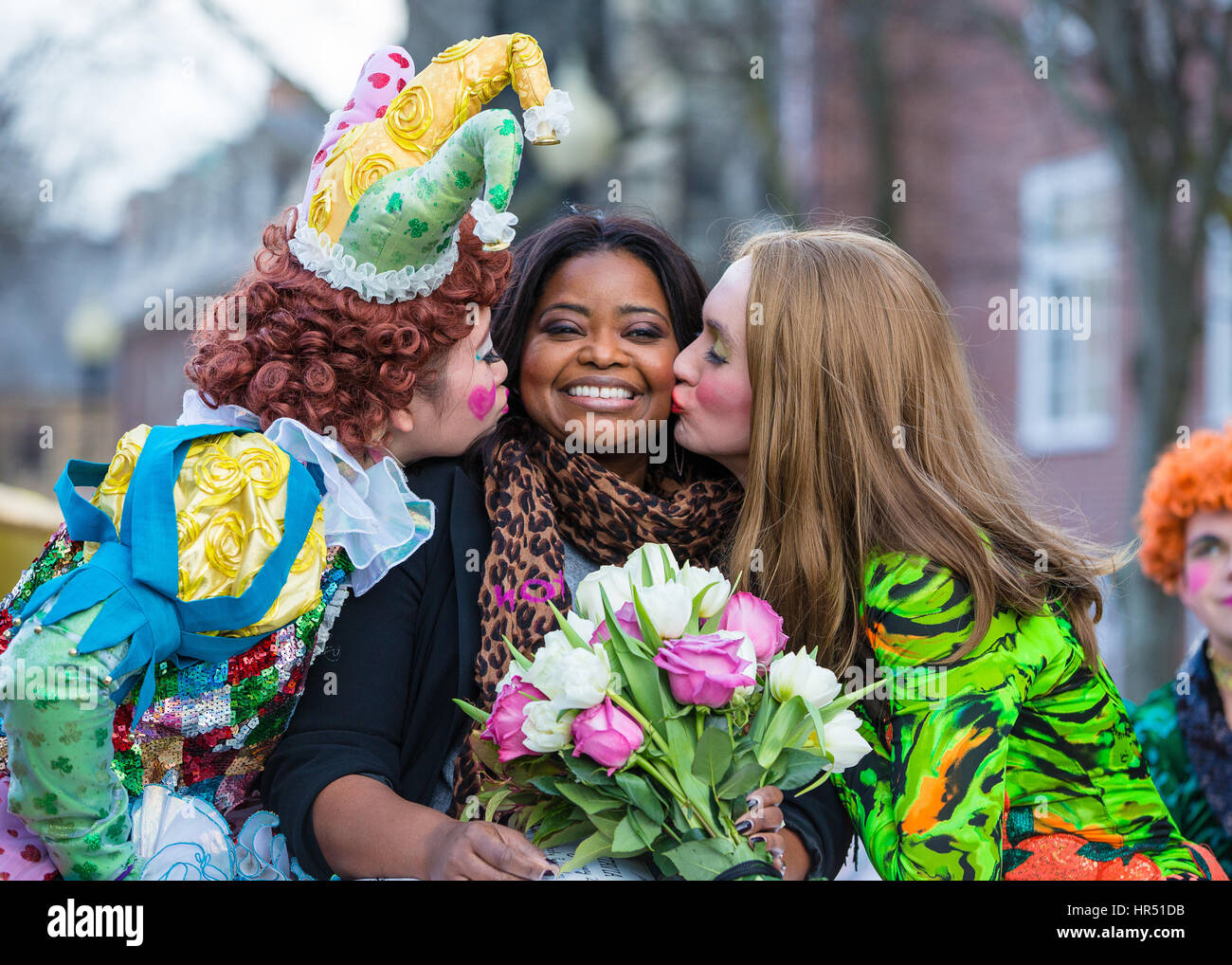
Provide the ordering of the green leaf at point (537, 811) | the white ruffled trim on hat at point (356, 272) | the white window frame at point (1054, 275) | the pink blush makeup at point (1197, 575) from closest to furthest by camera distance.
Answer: the green leaf at point (537, 811), the white ruffled trim on hat at point (356, 272), the pink blush makeup at point (1197, 575), the white window frame at point (1054, 275)

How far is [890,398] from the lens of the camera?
2.97 m

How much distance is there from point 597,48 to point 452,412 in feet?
26.7

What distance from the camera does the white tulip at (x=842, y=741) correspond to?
2334mm

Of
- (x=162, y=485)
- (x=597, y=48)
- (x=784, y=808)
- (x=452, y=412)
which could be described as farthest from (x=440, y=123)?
(x=597, y=48)

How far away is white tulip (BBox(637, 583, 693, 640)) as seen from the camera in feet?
7.45

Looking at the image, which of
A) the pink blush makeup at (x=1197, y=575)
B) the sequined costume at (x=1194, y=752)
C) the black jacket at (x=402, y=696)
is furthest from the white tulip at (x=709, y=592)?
the pink blush makeup at (x=1197, y=575)

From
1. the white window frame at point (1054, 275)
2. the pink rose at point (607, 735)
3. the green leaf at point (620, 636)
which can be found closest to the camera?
the pink rose at point (607, 735)

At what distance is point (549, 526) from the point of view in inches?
116

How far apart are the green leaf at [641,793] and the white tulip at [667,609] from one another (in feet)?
0.84

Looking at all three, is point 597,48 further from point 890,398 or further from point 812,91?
point 890,398

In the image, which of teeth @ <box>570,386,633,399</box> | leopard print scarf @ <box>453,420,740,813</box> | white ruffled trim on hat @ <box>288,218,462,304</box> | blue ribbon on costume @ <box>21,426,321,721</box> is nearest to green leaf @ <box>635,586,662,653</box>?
leopard print scarf @ <box>453,420,740,813</box>

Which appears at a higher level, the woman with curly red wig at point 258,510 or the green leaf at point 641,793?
the woman with curly red wig at point 258,510

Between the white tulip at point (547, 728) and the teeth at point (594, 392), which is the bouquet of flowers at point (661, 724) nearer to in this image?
the white tulip at point (547, 728)
